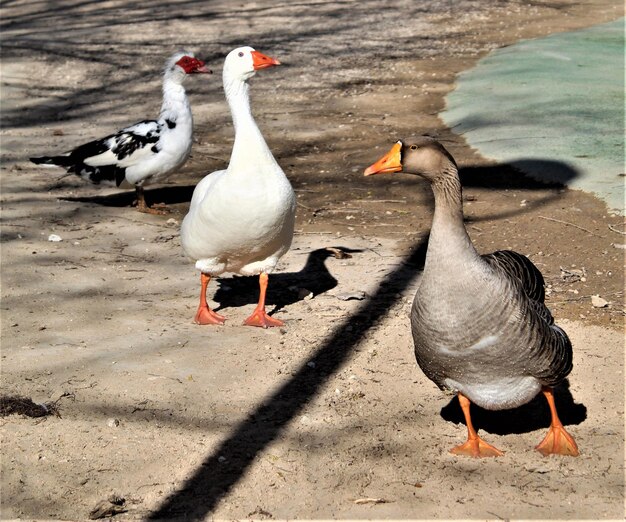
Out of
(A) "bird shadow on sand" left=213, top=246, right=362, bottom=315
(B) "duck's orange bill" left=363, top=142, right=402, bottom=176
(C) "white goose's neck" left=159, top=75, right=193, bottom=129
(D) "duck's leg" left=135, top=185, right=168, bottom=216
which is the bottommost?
(A) "bird shadow on sand" left=213, top=246, right=362, bottom=315

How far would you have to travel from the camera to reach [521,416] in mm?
5301

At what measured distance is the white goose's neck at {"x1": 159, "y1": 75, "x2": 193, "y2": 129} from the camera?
365 inches

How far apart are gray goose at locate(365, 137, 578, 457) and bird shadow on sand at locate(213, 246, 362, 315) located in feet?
8.12

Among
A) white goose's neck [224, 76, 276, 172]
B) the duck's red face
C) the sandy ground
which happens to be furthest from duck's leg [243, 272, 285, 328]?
the duck's red face

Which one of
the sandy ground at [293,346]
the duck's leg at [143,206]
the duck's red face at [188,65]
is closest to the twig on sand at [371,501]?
the sandy ground at [293,346]

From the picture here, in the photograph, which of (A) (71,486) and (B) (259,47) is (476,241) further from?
(B) (259,47)

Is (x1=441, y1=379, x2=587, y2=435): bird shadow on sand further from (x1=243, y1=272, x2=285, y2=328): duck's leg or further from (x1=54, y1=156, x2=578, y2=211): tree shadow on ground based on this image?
(x1=54, y1=156, x2=578, y2=211): tree shadow on ground

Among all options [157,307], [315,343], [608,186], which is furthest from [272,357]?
[608,186]

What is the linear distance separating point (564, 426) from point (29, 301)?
3.84m

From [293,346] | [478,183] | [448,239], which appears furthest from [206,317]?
[478,183]

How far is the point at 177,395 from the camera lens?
5.43 metres

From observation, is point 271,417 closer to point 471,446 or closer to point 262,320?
point 471,446

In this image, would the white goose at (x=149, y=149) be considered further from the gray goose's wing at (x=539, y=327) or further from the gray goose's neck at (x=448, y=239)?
the gray goose's neck at (x=448, y=239)

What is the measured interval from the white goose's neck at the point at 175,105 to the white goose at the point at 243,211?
2.78 m
